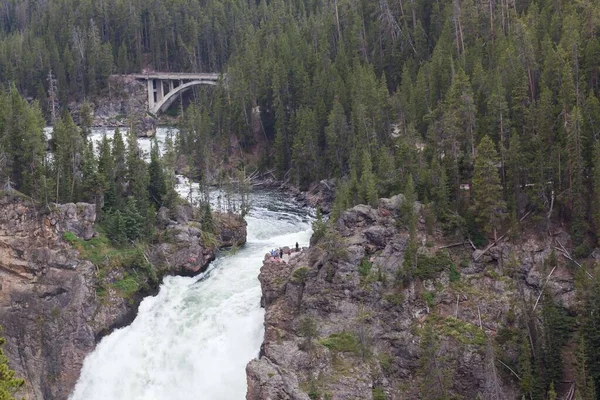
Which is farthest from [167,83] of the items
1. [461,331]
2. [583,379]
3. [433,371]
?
[583,379]

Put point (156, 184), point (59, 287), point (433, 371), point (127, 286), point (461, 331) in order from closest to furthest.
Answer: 1. point (433, 371)
2. point (461, 331)
3. point (59, 287)
4. point (127, 286)
5. point (156, 184)

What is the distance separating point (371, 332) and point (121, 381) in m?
19.4

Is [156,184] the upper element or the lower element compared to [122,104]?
lower

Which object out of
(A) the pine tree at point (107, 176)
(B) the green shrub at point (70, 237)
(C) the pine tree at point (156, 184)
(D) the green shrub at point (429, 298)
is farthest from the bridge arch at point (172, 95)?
(D) the green shrub at point (429, 298)

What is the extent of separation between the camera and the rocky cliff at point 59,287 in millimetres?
59312

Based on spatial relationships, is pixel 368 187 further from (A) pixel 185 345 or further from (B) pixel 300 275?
(A) pixel 185 345

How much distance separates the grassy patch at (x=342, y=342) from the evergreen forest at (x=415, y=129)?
11.4m

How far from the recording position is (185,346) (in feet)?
195

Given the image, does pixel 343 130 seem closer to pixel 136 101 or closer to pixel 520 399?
pixel 520 399

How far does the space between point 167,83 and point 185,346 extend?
4291 inches

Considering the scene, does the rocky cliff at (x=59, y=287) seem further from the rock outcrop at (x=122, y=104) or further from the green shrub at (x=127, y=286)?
the rock outcrop at (x=122, y=104)

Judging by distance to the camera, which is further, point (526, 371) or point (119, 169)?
point (119, 169)

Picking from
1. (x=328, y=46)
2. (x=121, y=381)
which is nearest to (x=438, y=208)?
(x=121, y=381)

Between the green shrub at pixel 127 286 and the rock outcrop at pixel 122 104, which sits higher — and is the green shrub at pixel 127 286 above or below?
below
